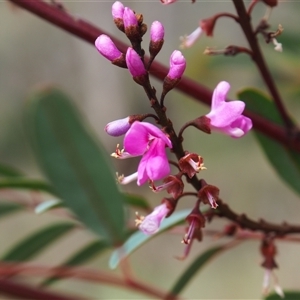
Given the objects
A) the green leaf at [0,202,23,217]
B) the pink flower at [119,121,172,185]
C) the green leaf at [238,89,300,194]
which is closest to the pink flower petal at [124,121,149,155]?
the pink flower at [119,121,172,185]

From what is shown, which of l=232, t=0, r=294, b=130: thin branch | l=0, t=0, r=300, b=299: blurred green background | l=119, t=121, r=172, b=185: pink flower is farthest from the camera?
l=0, t=0, r=300, b=299: blurred green background

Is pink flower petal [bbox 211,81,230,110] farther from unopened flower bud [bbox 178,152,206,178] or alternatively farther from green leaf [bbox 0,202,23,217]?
green leaf [bbox 0,202,23,217]

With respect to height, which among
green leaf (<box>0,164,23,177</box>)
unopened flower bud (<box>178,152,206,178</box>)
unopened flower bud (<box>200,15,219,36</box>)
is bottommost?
green leaf (<box>0,164,23,177</box>)

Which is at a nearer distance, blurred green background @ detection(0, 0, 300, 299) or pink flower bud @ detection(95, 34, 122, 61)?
pink flower bud @ detection(95, 34, 122, 61)

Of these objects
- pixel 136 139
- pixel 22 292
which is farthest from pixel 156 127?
pixel 22 292

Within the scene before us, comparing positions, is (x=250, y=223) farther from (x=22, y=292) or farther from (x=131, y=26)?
(x=22, y=292)

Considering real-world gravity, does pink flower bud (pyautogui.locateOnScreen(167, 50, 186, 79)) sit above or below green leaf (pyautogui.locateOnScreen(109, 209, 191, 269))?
above

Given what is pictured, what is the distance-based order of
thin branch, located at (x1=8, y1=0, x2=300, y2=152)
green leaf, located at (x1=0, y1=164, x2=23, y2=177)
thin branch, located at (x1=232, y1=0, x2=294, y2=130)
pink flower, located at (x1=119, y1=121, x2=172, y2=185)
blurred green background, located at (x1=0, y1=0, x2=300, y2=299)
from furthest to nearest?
1. blurred green background, located at (x1=0, y1=0, x2=300, y2=299)
2. green leaf, located at (x1=0, y1=164, x2=23, y2=177)
3. thin branch, located at (x1=8, y1=0, x2=300, y2=152)
4. thin branch, located at (x1=232, y1=0, x2=294, y2=130)
5. pink flower, located at (x1=119, y1=121, x2=172, y2=185)
